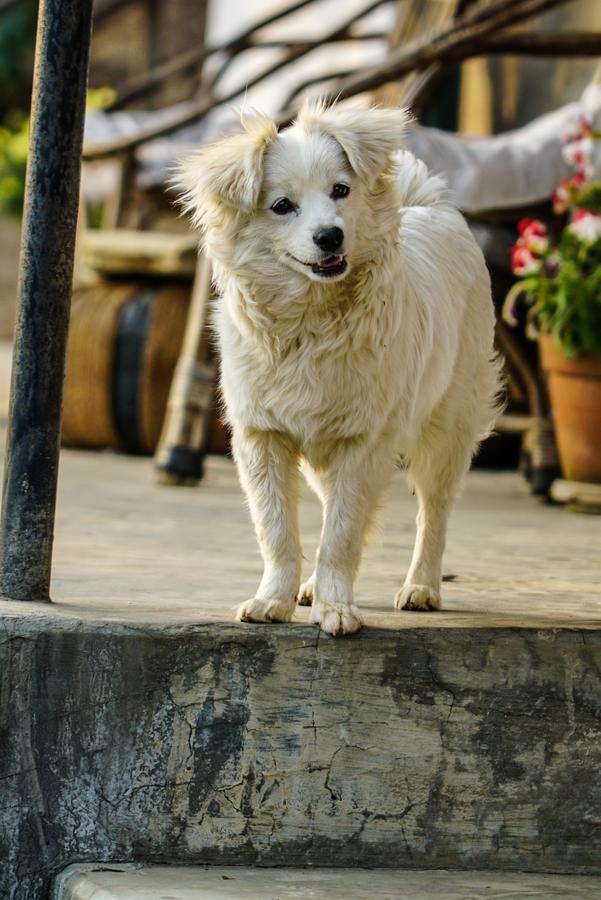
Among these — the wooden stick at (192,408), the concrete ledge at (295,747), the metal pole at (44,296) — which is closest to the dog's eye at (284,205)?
the metal pole at (44,296)

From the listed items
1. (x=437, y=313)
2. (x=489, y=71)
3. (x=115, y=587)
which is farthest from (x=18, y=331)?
(x=489, y=71)

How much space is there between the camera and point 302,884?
2662 mm

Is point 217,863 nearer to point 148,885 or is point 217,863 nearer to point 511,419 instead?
point 148,885

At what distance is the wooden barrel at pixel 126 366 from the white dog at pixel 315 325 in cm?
347

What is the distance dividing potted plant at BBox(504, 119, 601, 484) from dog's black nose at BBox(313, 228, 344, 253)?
2.38 metres

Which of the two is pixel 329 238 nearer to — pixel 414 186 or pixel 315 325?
pixel 315 325

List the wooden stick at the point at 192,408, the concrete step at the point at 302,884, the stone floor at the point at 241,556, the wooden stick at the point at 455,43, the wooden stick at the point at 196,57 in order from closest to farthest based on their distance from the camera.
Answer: the concrete step at the point at 302,884, the stone floor at the point at 241,556, the wooden stick at the point at 455,43, the wooden stick at the point at 192,408, the wooden stick at the point at 196,57

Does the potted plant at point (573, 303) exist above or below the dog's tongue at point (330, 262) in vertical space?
below

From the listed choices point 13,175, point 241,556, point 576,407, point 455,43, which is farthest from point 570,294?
point 13,175

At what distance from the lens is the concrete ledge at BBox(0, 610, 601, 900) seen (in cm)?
277

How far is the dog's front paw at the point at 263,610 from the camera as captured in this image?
9.22ft

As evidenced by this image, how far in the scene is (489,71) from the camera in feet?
26.6

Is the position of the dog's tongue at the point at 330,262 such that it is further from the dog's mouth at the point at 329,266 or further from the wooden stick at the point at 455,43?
the wooden stick at the point at 455,43

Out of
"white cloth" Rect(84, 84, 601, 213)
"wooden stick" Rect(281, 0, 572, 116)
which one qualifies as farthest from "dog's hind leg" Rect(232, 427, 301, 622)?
"wooden stick" Rect(281, 0, 572, 116)
